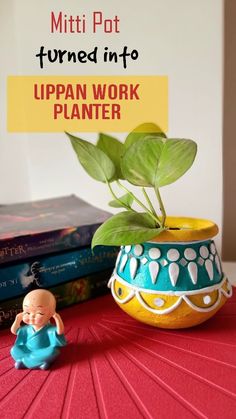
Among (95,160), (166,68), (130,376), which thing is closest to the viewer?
(130,376)

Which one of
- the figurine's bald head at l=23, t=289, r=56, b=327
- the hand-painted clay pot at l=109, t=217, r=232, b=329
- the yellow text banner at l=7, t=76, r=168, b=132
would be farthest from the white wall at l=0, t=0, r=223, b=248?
the figurine's bald head at l=23, t=289, r=56, b=327

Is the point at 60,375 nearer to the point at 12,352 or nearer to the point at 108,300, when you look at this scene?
the point at 12,352

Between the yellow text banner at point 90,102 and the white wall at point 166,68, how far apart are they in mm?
16

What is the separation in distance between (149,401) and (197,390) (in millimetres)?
50

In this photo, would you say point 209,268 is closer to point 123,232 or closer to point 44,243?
point 123,232

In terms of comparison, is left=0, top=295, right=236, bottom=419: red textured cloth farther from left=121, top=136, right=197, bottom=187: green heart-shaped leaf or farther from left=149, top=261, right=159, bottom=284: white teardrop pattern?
left=121, top=136, right=197, bottom=187: green heart-shaped leaf

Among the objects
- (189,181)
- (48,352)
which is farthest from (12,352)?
(189,181)

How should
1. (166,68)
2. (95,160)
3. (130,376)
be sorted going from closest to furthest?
(130,376), (95,160), (166,68)

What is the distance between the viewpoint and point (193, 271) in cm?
47

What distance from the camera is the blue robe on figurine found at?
41 cm

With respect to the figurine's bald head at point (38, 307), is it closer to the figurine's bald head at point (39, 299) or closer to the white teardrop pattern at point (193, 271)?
the figurine's bald head at point (39, 299)

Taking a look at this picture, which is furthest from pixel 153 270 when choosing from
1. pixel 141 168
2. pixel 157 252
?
pixel 141 168

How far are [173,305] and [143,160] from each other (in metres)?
0.18

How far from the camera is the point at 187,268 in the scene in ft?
1.53
